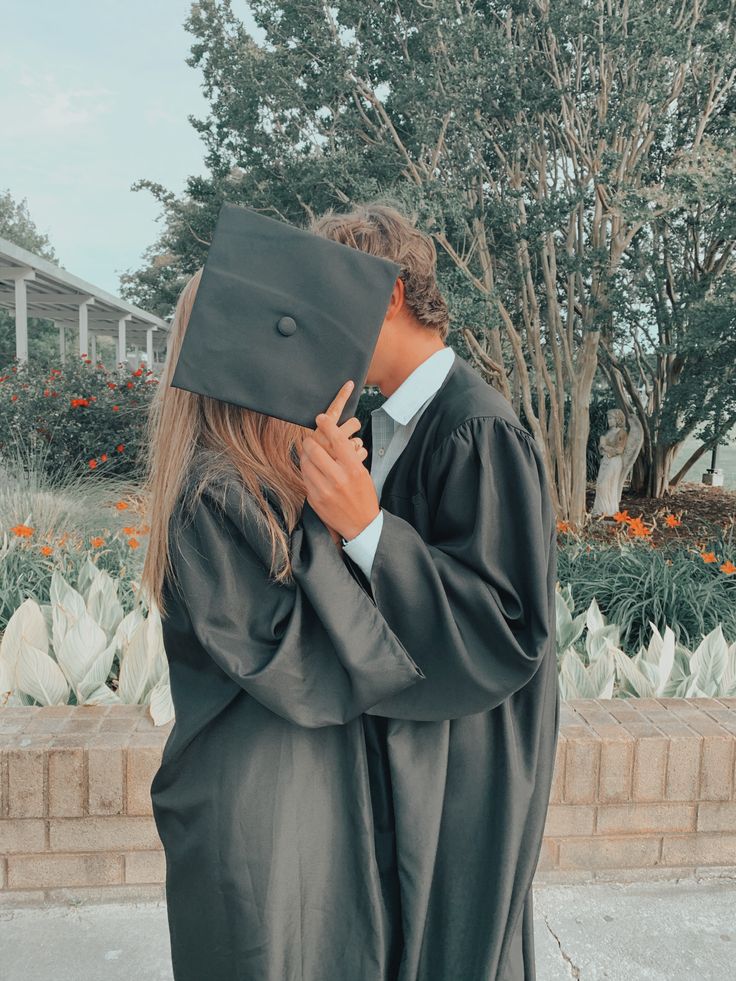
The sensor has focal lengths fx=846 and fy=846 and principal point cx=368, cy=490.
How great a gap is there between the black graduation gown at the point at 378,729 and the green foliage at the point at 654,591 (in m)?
2.64

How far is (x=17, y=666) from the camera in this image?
2809mm

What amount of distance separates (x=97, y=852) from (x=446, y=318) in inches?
73.7

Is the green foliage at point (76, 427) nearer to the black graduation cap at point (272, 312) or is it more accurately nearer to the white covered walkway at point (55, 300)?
the white covered walkway at point (55, 300)

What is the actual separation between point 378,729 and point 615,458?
1024 centimetres

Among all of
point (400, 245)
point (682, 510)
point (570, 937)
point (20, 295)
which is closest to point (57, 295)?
Result: point (20, 295)

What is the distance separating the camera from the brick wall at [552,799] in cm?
240

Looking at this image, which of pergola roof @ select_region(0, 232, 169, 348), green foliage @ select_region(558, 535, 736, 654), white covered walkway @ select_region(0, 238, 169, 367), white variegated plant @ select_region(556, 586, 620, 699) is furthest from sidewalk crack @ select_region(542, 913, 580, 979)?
pergola roof @ select_region(0, 232, 169, 348)

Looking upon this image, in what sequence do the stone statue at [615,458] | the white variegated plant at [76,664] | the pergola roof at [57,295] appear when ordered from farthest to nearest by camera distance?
the pergola roof at [57,295] → the stone statue at [615,458] → the white variegated plant at [76,664]

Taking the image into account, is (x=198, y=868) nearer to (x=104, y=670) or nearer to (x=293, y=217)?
(x=104, y=670)

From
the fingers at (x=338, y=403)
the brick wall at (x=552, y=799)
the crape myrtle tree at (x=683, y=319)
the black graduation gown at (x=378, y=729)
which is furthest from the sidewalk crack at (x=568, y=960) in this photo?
the crape myrtle tree at (x=683, y=319)

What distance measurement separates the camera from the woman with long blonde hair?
3.92ft

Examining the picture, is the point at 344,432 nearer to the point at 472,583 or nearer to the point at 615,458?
the point at 472,583

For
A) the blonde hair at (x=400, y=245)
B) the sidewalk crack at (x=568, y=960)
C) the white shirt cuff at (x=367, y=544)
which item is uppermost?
the blonde hair at (x=400, y=245)

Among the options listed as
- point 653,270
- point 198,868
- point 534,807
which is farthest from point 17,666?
point 653,270
